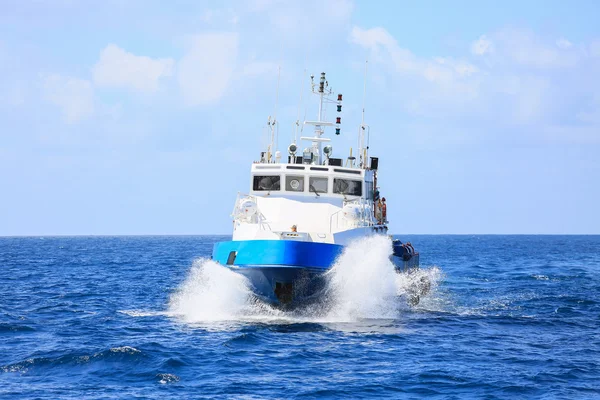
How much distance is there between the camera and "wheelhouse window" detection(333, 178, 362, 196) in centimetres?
2719

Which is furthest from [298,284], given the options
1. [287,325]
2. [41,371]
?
[41,371]

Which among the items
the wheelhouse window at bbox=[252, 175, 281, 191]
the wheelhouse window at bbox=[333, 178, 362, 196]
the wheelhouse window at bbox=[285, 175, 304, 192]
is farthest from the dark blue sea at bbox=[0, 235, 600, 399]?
the wheelhouse window at bbox=[252, 175, 281, 191]

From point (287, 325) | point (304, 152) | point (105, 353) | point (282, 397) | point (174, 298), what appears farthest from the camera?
point (174, 298)

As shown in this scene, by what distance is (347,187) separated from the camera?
2742cm

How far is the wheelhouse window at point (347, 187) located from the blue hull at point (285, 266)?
4.04m

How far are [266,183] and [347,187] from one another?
9.49 ft

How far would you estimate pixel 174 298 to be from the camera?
32031 mm

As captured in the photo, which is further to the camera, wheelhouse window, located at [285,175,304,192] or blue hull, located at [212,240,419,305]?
wheelhouse window, located at [285,175,304,192]

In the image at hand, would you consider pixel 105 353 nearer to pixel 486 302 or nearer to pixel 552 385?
pixel 552 385

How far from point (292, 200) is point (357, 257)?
11.5 feet

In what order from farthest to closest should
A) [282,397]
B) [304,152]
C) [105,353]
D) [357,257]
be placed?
[304,152] → [357,257] → [105,353] → [282,397]

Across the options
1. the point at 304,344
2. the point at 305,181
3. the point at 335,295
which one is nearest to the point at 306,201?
the point at 305,181

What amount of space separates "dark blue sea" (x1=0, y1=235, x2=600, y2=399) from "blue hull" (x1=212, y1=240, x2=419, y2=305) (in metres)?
0.73

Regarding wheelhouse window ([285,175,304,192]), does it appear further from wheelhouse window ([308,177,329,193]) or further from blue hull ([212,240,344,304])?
blue hull ([212,240,344,304])
